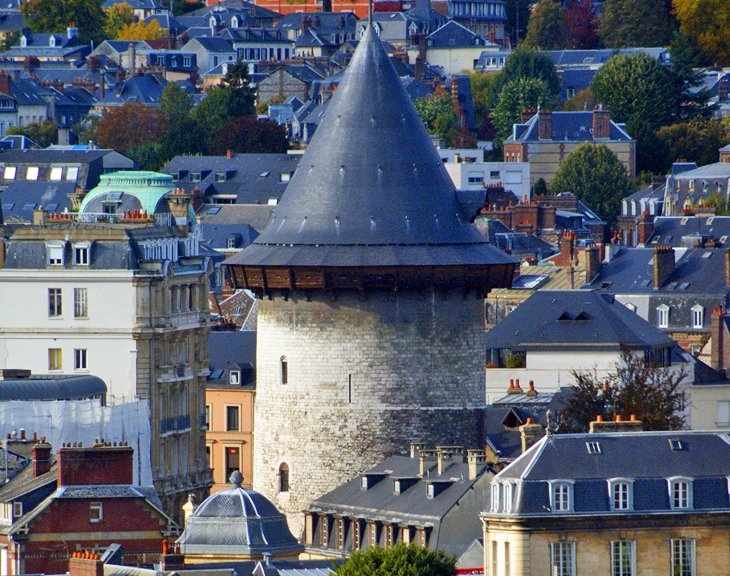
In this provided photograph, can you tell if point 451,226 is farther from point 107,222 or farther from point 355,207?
point 107,222

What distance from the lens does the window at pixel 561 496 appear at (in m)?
70.1

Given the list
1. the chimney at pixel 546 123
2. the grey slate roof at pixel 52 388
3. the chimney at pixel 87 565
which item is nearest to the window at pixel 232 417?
the grey slate roof at pixel 52 388

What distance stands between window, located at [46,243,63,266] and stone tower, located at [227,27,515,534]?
13479mm

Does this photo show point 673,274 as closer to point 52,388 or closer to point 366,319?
point 52,388

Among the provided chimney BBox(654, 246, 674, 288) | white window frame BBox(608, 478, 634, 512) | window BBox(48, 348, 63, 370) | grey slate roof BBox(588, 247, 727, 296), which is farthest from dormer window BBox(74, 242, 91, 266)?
chimney BBox(654, 246, 674, 288)

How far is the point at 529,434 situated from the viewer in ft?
267

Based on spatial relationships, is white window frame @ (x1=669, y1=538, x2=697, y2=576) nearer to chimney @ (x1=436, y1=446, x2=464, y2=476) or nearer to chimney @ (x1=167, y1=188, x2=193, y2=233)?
chimney @ (x1=436, y1=446, x2=464, y2=476)

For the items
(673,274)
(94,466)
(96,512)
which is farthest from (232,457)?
(673,274)

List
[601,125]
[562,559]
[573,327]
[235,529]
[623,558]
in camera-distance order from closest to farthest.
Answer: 1. [562,559]
2. [623,558]
3. [235,529]
4. [573,327]
5. [601,125]

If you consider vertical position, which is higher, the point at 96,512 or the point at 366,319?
the point at 366,319

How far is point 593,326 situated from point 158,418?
19.0 metres

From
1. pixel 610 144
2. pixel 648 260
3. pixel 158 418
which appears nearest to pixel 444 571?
pixel 158 418

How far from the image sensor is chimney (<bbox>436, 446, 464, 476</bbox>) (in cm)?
7925

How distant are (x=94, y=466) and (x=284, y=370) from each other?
11724 mm
